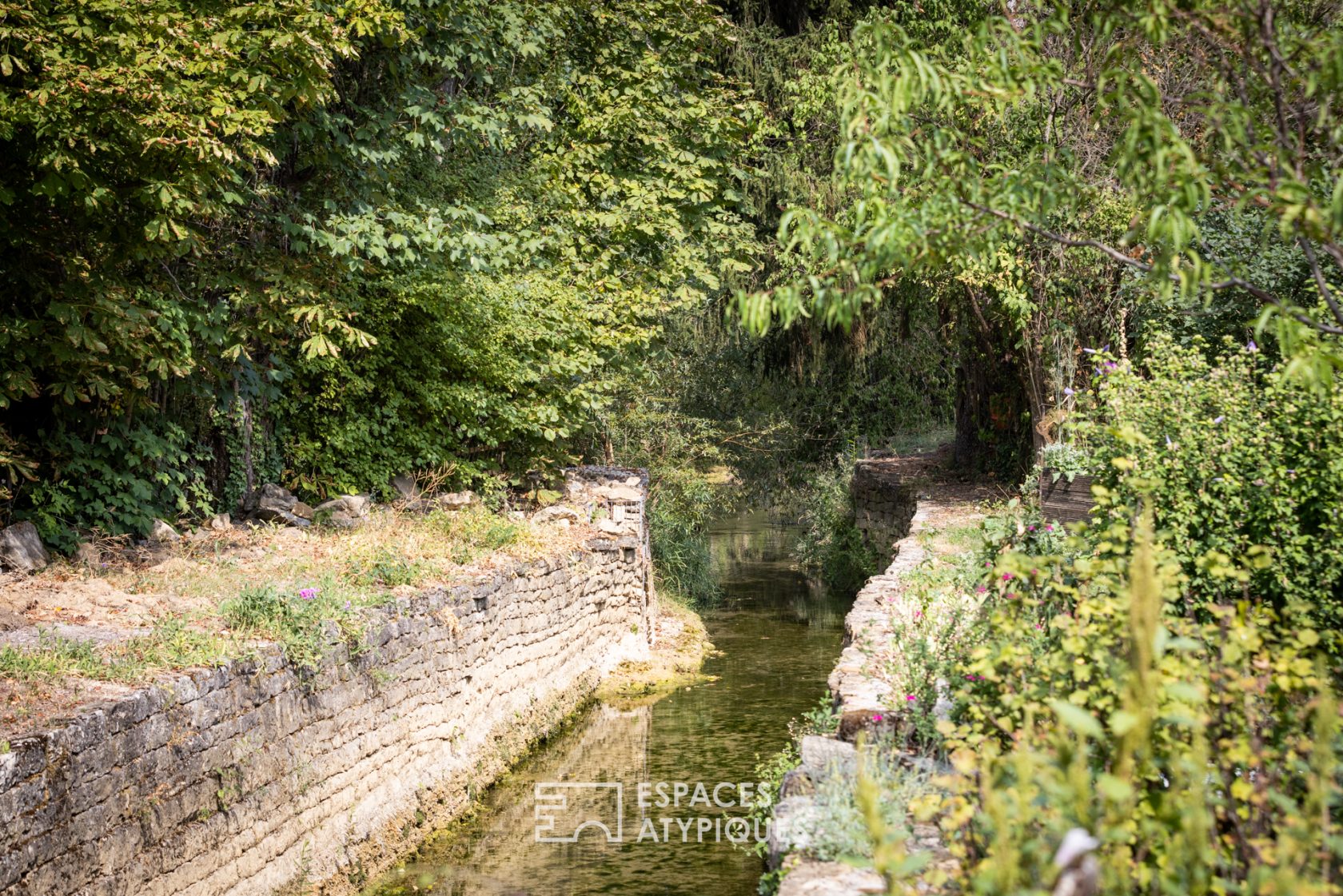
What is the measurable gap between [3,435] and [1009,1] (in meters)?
10.5

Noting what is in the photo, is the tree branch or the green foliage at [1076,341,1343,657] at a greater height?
the tree branch

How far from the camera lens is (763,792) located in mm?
6145

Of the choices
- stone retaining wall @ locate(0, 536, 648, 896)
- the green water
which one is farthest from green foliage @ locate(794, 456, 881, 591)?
stone retaining wall @ locate(0, 536, 648, 896)

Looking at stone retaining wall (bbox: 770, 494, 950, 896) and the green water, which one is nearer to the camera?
stone retaining wall (bbox: 770, 494, 950, 896)

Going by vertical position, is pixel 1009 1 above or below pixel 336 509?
above

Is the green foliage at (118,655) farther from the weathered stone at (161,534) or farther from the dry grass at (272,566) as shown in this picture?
the weathered stone at (161,534)

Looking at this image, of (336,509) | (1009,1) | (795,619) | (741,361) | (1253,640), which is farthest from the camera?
(741,361)

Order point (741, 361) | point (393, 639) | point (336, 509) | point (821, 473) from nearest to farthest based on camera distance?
point (393, 639) → point (336, 509) → point (821, 473) → point (741, 361)

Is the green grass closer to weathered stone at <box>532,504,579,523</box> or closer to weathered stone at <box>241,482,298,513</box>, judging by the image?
weathered stone at <box>241,482,298,513</box>

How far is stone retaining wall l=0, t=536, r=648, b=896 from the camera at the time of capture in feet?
14.8

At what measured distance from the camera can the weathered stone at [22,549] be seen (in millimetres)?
7094

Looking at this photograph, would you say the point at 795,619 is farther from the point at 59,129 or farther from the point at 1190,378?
the point at 59,129

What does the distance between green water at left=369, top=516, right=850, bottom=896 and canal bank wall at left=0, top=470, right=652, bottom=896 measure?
311 millimetres

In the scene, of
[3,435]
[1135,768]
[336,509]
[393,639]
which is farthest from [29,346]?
[1135,768]
